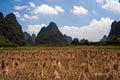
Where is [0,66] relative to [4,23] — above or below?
below

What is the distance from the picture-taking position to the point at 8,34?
641ft

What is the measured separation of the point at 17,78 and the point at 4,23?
7442 inches

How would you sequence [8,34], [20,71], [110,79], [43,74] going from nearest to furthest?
[110,79] < [43,74] < [20,71] < [8,34]

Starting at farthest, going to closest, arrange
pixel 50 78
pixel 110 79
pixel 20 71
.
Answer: pixel 20 71, pixel 50 78, pixel 110 79

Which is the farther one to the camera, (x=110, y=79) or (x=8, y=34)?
(x=8, y=34)

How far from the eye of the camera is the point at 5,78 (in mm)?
14336

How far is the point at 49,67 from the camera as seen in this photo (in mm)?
17719

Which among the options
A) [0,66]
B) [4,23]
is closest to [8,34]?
[4,23]

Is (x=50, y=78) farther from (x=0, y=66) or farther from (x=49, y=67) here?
(x=0, y=66)

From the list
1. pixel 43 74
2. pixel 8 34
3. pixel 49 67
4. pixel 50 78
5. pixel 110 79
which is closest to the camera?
pixel 110 79

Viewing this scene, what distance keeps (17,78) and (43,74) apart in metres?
1.43

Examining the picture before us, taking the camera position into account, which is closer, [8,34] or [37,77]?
[37,77]

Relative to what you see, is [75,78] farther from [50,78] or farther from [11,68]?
[11,68]

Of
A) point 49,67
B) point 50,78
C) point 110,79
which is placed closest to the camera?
point 110,79
